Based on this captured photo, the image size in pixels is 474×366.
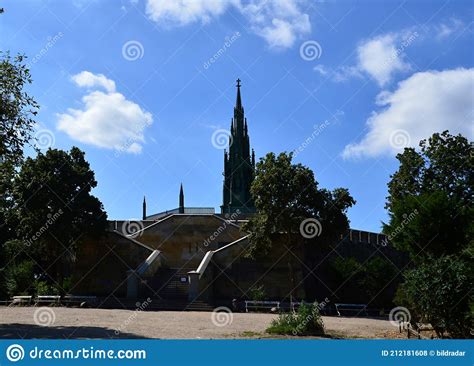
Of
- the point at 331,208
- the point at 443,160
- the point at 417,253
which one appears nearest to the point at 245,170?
the point at 443,160

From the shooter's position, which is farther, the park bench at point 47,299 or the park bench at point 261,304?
the park bench at point 47,299

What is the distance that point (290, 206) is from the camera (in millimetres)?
29250

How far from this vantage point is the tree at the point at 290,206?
29.3m

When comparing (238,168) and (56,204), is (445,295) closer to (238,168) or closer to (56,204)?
(56,204)

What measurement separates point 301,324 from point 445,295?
4261 mm

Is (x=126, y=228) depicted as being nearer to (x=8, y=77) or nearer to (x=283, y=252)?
(x=283, y=252)

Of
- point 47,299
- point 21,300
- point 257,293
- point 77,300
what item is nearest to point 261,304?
point 257,293

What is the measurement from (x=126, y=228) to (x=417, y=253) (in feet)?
85.6

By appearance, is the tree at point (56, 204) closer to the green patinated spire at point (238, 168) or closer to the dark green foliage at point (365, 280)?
the dark green foliage at point (365, 280)

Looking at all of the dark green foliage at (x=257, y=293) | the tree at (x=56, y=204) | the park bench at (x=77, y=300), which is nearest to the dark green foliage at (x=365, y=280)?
the dark green foliage at (x=257, y=293)

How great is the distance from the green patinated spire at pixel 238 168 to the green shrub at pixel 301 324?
4142 centimetres

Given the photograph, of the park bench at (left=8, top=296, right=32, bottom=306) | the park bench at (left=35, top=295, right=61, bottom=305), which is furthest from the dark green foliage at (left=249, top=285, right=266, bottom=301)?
the park bench at (left=8, top=296, right=32, bottom=306)

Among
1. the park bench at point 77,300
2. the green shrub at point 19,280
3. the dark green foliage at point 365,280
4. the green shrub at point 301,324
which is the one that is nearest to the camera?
the green shrub at point 301,324

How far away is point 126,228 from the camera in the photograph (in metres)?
41.8
